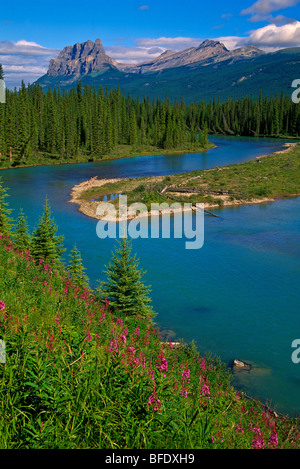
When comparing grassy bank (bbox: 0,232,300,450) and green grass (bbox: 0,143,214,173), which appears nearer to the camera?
grassy bank (bbox: 0,232,300,450)

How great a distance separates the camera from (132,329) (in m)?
11.9

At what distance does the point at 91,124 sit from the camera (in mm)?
95375

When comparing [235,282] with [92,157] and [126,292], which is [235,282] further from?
[92,157]

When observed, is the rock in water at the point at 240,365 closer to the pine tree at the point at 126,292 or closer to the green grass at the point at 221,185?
the pine tree at the point at 126,292

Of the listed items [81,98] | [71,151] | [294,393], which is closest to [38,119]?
[71,151]

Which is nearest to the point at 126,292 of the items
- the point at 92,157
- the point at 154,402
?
the point at 154,402

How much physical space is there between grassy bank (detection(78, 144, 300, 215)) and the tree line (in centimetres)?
3509

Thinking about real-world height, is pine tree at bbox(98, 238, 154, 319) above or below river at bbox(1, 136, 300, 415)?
above

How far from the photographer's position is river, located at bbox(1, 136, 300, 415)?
49.6 ft

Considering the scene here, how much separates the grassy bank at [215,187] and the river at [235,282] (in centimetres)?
311

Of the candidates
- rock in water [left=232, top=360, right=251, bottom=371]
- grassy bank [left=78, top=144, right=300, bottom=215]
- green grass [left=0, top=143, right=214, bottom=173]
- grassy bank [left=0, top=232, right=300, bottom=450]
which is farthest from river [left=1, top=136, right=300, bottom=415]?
green grass [left=0, top=143, right=214, bottom=173]

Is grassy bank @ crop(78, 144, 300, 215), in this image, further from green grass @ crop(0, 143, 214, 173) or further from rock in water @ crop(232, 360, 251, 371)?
green grass @ crop(0, 143, 214, 173)

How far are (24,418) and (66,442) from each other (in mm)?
625
